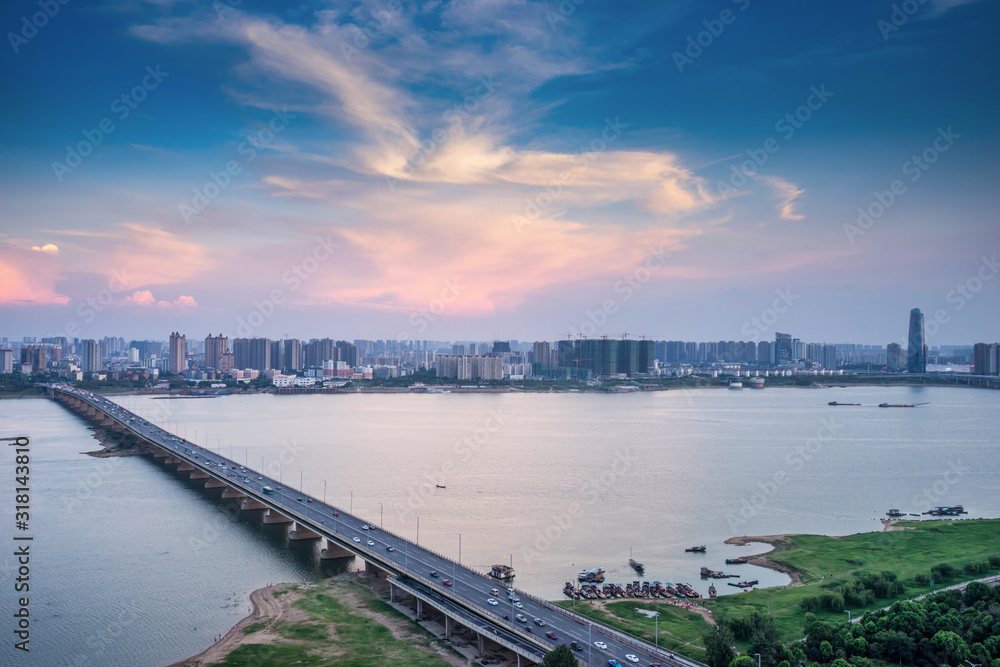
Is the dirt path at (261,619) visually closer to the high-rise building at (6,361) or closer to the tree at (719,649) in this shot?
the tree at (719,649)

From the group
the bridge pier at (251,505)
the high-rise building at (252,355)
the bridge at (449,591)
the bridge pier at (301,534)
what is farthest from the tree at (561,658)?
the high-rise building at (252,355)

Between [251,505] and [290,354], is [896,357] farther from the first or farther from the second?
[251,505]

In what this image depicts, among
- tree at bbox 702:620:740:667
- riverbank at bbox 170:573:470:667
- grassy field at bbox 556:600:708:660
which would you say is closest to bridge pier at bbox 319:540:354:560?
riverbank at bbox 170:573:470:667

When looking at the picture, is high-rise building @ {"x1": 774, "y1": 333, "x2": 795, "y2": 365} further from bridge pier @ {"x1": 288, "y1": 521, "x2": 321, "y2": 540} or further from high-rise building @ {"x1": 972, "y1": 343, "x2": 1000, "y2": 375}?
bridge pier @ {"x1": 288, "y1": 521, "x2": 321, "y2": 540}

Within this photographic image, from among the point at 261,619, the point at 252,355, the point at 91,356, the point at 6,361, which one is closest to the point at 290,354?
the point at 252,355

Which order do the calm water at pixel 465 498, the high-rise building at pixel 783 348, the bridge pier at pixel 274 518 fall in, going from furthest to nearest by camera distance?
the high-rise building at pixel 783 348
the bridge pier at pixel 274 518
the calm water at pixel 465 498

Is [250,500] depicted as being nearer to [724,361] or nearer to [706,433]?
[706,433]
